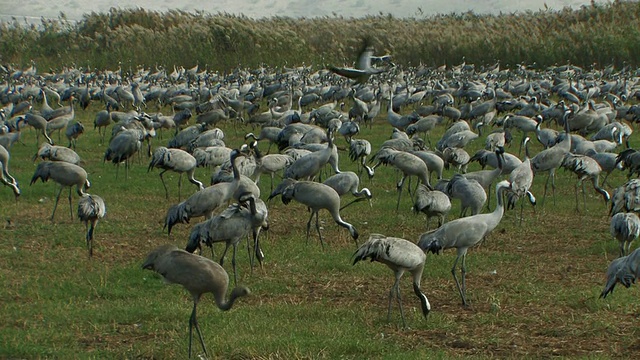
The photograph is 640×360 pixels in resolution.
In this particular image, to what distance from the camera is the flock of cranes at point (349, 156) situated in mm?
7961

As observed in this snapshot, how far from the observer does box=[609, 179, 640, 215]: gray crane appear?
32.4ft

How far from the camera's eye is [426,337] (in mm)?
6941

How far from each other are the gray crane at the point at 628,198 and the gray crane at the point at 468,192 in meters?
1.42

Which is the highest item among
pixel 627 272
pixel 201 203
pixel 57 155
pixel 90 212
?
pixel 627 272

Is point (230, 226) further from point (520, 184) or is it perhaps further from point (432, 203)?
point (520, 184)

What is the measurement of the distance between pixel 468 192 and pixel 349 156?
624 cm

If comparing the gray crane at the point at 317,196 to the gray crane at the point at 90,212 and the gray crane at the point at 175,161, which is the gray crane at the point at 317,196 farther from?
the gray crane at the point at 175,161

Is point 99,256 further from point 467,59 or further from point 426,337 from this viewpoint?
point 467,59

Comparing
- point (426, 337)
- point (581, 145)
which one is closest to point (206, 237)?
point (426, 337)

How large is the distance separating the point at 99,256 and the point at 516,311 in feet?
14.0

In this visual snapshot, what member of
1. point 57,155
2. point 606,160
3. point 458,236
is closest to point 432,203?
point 458,236

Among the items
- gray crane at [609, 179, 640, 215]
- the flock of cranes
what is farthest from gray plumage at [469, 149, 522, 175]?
gray crane at [609, 179, 640, 215]

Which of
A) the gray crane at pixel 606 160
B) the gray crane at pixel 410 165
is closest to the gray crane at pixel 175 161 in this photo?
the gray crane at pixel 410 165

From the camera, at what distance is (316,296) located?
8141mm
